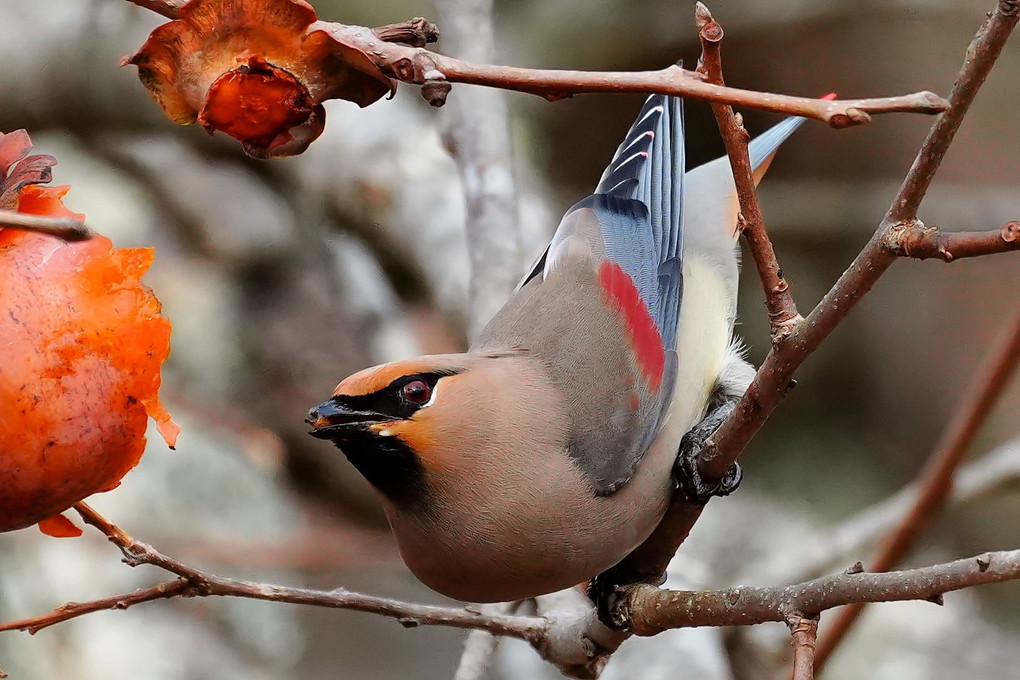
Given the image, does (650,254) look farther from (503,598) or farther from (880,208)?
(880,208)

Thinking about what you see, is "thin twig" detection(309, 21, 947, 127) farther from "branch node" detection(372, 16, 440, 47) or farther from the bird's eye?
the bird's eye

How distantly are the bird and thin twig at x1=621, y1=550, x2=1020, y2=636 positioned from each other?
34 centimetres

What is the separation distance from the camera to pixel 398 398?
2.08m

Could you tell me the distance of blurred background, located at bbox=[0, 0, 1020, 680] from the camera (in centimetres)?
384

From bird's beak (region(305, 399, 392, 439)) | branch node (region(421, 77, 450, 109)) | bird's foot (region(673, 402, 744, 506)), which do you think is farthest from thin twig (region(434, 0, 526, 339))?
branch node (region(421, 77, 450, 109))

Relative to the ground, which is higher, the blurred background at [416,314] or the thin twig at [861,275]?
the thin twig at [861,275]

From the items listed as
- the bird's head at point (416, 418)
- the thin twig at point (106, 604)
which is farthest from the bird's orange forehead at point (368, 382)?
the thin twig at point (106, 604)

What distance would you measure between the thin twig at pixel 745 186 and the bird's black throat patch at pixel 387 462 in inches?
27.9

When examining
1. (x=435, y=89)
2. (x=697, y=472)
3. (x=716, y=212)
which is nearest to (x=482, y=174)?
(x=716, y=212)

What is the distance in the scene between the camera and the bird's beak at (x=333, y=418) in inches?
78.0

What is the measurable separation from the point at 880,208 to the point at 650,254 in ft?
7.81

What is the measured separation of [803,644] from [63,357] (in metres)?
0.88

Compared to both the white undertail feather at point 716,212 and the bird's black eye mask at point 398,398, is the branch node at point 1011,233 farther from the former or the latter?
the white undertail feather at point 716,212

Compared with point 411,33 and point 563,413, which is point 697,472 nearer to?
point 563,413
